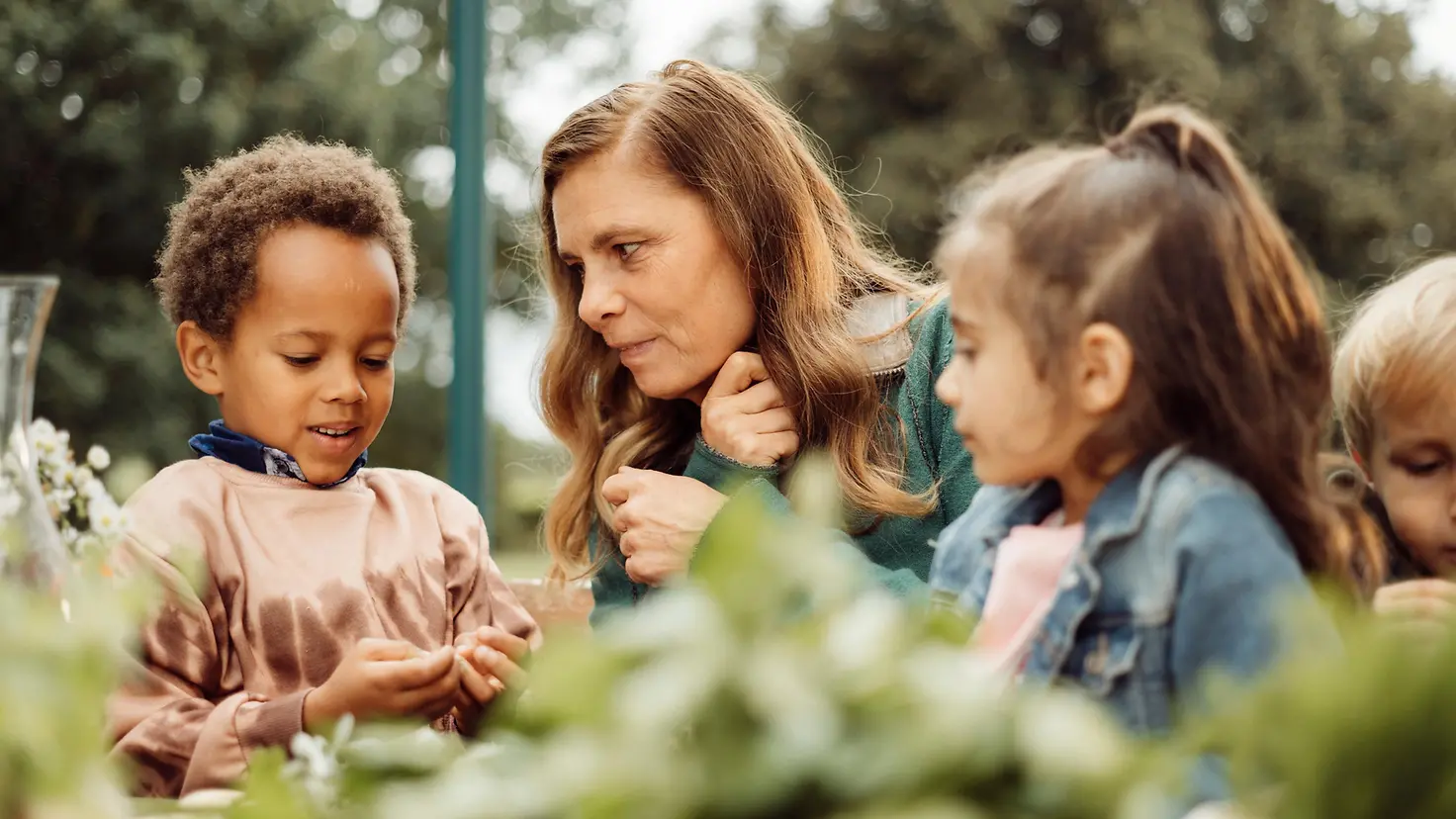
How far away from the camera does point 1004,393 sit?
96 centimetres

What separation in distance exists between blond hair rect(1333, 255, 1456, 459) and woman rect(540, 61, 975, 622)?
1.60 feet

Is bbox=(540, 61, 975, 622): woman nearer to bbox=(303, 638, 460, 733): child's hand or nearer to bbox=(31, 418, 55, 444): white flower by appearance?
bbox=(303, 638, 460, 733): child's hand

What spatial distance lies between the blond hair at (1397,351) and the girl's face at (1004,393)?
0.50 metres

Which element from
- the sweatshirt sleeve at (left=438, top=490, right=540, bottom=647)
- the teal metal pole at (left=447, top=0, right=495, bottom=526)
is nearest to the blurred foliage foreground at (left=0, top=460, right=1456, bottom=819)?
the sweatshirt sleeve at (left=438, top=490, right=540, bottom=647)

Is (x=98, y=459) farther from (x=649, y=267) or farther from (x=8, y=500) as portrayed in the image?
(x=649, y=267)

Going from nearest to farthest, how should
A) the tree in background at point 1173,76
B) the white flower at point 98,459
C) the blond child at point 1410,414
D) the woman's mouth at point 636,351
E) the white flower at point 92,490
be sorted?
the white flower at point 92,490
the white flower at point 98,459
the blond child at point 1410,414
the woman's mouth at point 636,351
the tree in background at point 1173,76

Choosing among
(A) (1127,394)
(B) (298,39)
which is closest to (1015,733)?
(A) (1127,394)

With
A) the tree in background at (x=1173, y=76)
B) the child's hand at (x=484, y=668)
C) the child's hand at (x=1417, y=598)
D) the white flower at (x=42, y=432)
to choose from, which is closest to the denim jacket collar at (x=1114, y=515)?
the child's hand at (x=1417, y=598)

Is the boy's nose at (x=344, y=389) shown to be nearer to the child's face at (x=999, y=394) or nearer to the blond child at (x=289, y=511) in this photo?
the blond child at (x=289, y=511)

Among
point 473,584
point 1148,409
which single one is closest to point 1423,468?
point 1148,409

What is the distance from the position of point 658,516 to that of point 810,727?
111cm

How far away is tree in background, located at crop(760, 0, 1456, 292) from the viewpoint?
12.4m

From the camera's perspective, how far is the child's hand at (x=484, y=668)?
1.38m

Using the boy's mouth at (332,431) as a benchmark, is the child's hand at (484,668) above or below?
below
